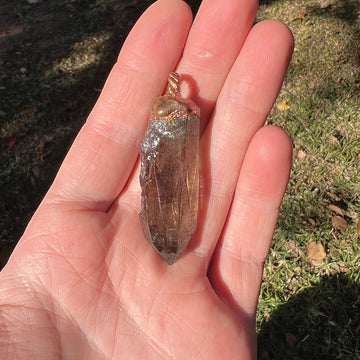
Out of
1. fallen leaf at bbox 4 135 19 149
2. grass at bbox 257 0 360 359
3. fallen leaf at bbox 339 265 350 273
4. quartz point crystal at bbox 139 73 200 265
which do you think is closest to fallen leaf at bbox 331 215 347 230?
grass at bbox 257 0 360 359

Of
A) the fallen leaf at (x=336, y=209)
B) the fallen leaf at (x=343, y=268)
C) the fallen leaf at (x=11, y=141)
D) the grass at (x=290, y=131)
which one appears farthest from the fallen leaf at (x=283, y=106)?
the fallen leaf at (x=11, y=141)

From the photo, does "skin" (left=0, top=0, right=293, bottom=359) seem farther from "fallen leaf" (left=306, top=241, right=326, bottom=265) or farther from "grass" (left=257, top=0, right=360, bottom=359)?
"fallen leaf" (left=306, top=241, right=326, bottom=265)

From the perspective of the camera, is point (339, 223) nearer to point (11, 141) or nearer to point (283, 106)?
point (283, 106)

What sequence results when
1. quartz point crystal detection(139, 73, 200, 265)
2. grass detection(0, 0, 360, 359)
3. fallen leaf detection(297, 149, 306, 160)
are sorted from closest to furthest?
quartz point crystal detection(139, 73, 200, 265)
grass detection(0, 0, 360, 359)
fallen leaf detection(297, 149, 306, 160)

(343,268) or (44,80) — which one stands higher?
(44,80)

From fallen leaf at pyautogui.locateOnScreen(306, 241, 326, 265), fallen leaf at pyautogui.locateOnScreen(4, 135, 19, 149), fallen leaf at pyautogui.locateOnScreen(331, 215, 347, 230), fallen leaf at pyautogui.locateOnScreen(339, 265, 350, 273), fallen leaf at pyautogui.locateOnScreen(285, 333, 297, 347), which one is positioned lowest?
fallen leaf at pyautogui.locateOnScreen(285, 333, 297, 347)

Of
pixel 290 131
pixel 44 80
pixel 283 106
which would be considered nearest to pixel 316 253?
pixel 290 131

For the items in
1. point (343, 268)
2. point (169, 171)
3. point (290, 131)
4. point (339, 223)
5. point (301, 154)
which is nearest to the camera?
point (169, 171)

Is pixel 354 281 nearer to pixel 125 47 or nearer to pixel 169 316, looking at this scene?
pixel 169 316
